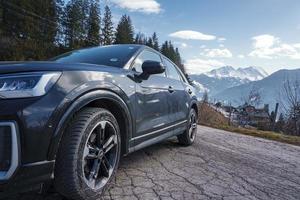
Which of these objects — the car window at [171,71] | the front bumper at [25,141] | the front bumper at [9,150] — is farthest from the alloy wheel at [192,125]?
the front bumper at [9,150]

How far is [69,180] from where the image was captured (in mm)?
2654

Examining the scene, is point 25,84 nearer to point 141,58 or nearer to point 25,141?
point 25,141

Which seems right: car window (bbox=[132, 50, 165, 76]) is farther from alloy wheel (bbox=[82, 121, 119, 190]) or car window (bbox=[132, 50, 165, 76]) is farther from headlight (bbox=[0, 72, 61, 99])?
headlight (bbox=[0, 72, 61, 99])

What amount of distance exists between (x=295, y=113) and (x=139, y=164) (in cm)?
1541

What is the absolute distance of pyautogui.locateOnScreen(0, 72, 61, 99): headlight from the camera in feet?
7.59

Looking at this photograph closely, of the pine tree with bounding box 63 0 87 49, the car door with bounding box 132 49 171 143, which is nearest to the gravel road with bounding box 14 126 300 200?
the car door with bounding box 132 49 171 143

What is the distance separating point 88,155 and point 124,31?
6677cm

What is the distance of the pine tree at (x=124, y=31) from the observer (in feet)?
216

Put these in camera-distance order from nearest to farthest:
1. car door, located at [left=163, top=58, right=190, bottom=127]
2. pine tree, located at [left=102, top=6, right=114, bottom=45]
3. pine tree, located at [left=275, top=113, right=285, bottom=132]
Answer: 1. car door, located at [left=163, top=58, right=190, bottom=127]
2. pine tree, located at [left=275, top=113, right=285, bottom=132]
3. pine tree, located at [left=102, top=6, right=114, bottom=45]

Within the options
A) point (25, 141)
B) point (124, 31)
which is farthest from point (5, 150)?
point (124, 31)

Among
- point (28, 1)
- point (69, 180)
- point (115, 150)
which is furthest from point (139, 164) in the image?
point (28, 1)

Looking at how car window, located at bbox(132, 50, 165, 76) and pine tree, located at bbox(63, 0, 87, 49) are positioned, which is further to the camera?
pine tree, located at bbox(63, 0, 87, 49)

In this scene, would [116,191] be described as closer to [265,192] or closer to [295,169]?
[265,192]

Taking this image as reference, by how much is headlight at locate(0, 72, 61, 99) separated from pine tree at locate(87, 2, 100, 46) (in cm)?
5587
